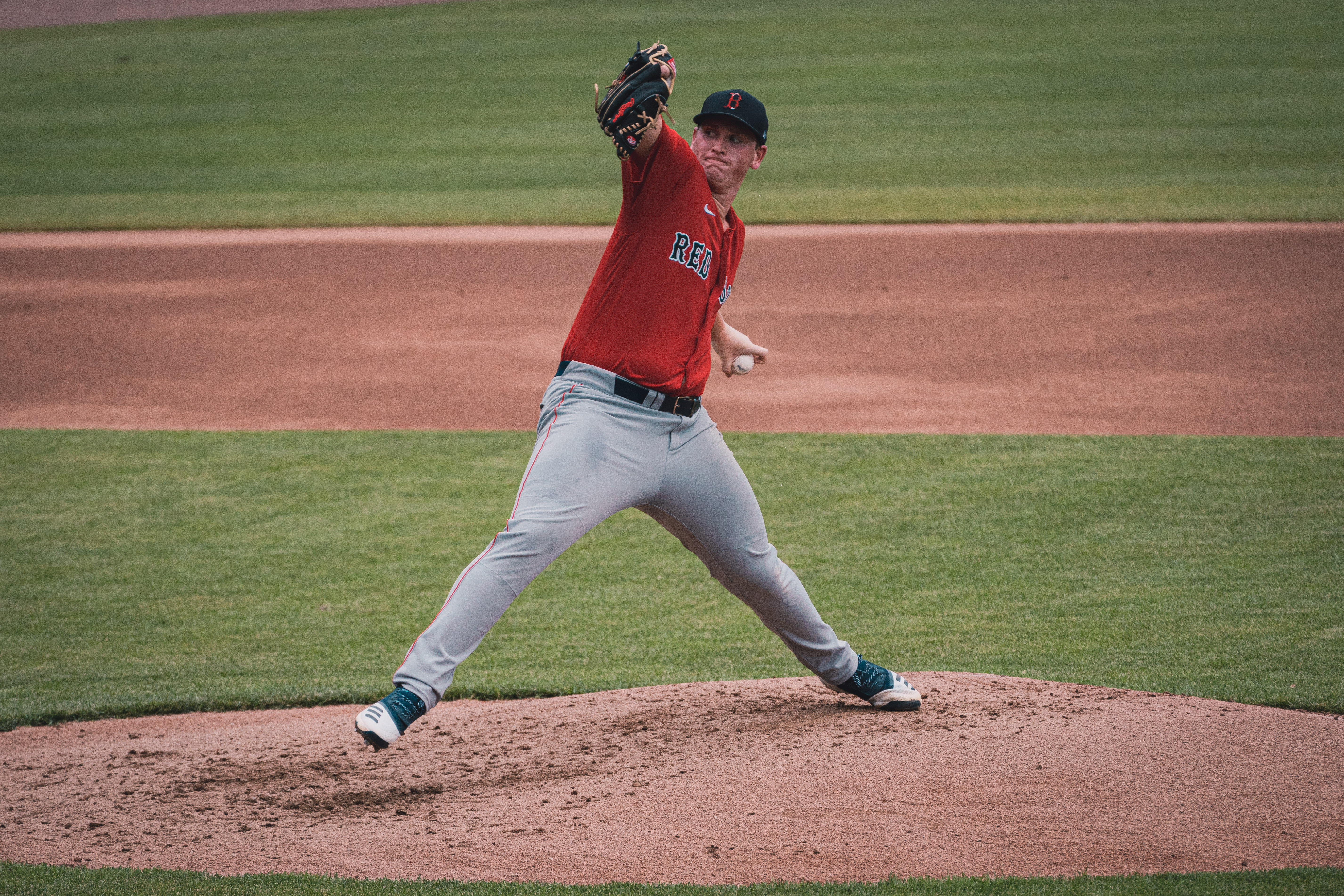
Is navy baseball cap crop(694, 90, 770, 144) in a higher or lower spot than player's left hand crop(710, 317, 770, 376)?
higher

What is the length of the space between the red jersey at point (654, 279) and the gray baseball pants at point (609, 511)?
0.07 metres

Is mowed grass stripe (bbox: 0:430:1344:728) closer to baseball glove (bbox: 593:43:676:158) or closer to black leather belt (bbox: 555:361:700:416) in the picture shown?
black leather belt (bbox: 555:361:700:416)

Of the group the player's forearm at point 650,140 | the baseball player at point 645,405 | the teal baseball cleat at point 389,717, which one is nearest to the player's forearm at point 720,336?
the baseball player at point 645,405

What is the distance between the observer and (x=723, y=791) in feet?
11.8

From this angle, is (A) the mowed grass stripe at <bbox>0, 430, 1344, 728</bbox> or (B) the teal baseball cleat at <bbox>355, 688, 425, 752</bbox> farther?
(A) the mowed grass stripe at <bbox>0, 430, 1344, 728</bbox>

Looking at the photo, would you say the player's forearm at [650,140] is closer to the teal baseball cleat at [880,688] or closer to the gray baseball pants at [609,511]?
the gray baseball pants at [609,511]

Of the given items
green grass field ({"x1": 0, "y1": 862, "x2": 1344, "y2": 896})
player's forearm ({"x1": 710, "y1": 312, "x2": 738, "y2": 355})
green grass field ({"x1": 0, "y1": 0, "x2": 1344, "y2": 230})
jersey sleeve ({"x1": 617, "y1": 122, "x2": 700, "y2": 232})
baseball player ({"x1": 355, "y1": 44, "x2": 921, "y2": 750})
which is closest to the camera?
green grass field ({"x1": 0, "y1": 862, "x2": 1344, "y2": 896})

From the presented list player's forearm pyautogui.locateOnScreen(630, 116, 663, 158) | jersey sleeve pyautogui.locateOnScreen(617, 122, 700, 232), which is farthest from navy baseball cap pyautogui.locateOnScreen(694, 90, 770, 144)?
player's forearm pyautogui.locateOnScreen(630, 116, 663, 158)

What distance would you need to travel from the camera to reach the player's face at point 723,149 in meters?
3.74

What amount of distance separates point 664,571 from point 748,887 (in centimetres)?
340

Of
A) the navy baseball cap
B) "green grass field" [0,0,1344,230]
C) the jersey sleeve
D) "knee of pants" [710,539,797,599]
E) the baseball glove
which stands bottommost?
"knee of pants" [710,539,797,599]

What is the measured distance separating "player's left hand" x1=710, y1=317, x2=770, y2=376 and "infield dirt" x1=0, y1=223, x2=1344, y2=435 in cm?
451

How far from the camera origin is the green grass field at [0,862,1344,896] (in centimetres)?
299

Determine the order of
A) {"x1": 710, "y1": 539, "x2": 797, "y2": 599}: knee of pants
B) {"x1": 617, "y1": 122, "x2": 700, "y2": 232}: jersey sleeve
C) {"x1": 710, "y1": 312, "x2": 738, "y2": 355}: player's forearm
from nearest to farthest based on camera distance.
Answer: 1. {"x1": 617, "y1": 122, "x2": 700, "y2": 232}: jersey sleeve
2. {"x1": 710, "y1": 539, "x2": 797, "y2": 599}: knee of pants
3. {"x1": 710, "y1": 312, "x2": 738, "y2": 355}: player's forearm
